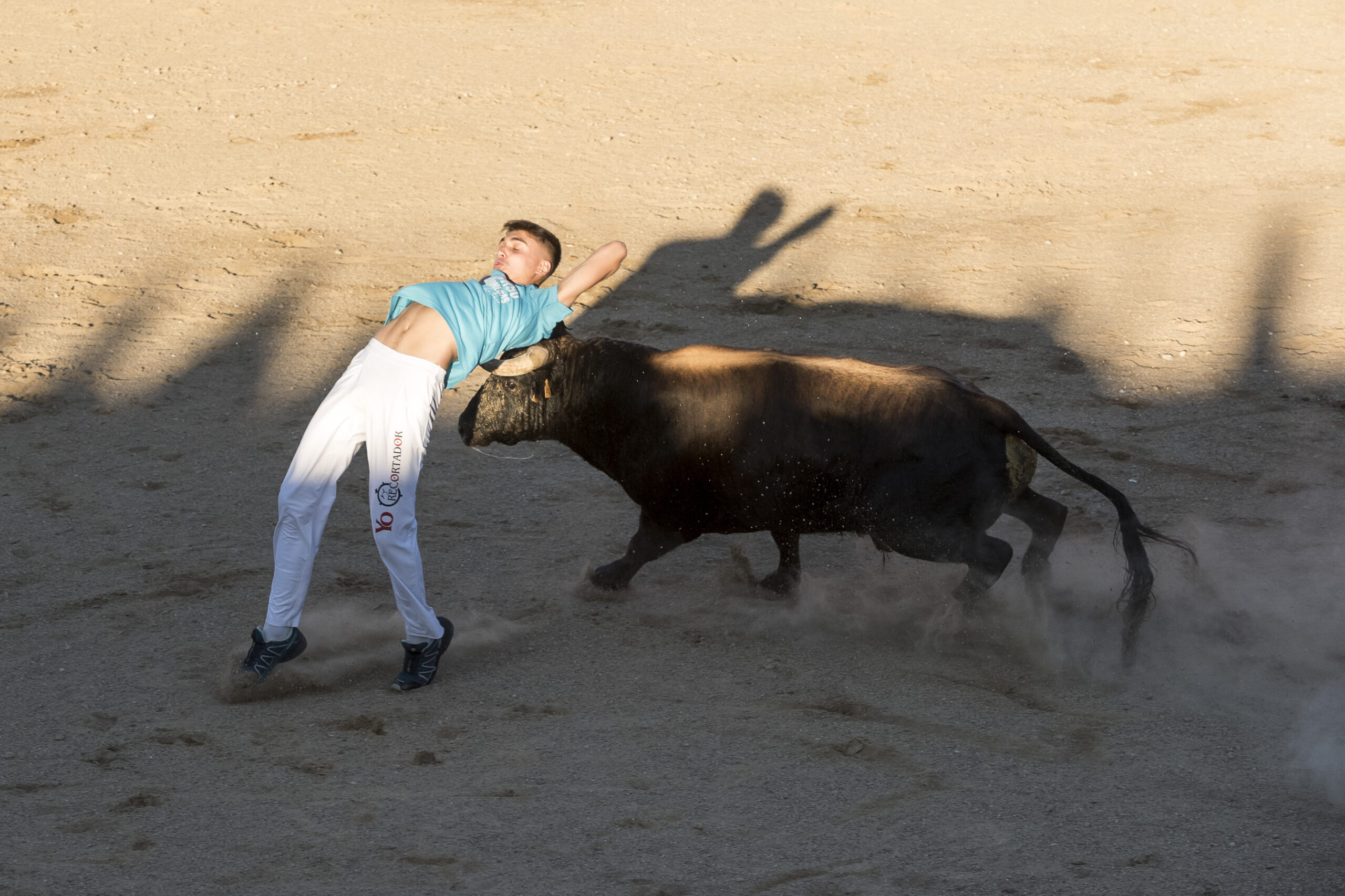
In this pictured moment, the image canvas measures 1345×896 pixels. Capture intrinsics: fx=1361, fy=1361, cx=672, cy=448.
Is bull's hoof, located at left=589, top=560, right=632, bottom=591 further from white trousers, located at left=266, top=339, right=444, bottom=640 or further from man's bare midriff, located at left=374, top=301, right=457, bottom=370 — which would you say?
man's bare midriff, located at left=374, top=301, right=457, bottom=370

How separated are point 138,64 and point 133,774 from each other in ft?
36.3

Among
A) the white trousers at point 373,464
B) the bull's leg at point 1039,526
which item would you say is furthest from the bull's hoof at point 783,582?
the white trousers at point 373,464

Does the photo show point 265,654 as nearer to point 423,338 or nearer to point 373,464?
point 373,464

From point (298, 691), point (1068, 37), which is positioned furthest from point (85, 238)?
point (1068, 37)

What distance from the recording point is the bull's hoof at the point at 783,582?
621 centimetres

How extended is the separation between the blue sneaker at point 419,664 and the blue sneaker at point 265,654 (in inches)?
16.8

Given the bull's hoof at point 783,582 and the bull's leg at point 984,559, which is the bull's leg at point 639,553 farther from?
the bull's leg at point 984,559

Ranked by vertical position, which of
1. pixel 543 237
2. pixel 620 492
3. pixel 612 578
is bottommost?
pixel 620 492

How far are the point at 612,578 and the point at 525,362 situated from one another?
3.66ft

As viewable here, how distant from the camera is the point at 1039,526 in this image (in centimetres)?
585

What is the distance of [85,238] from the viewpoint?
10695 mm

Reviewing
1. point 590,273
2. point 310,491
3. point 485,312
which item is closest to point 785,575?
point 590,273

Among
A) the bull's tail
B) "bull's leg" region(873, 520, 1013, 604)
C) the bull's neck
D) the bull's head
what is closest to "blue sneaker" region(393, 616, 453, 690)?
the bull's head

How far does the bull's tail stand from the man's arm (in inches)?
66.6
